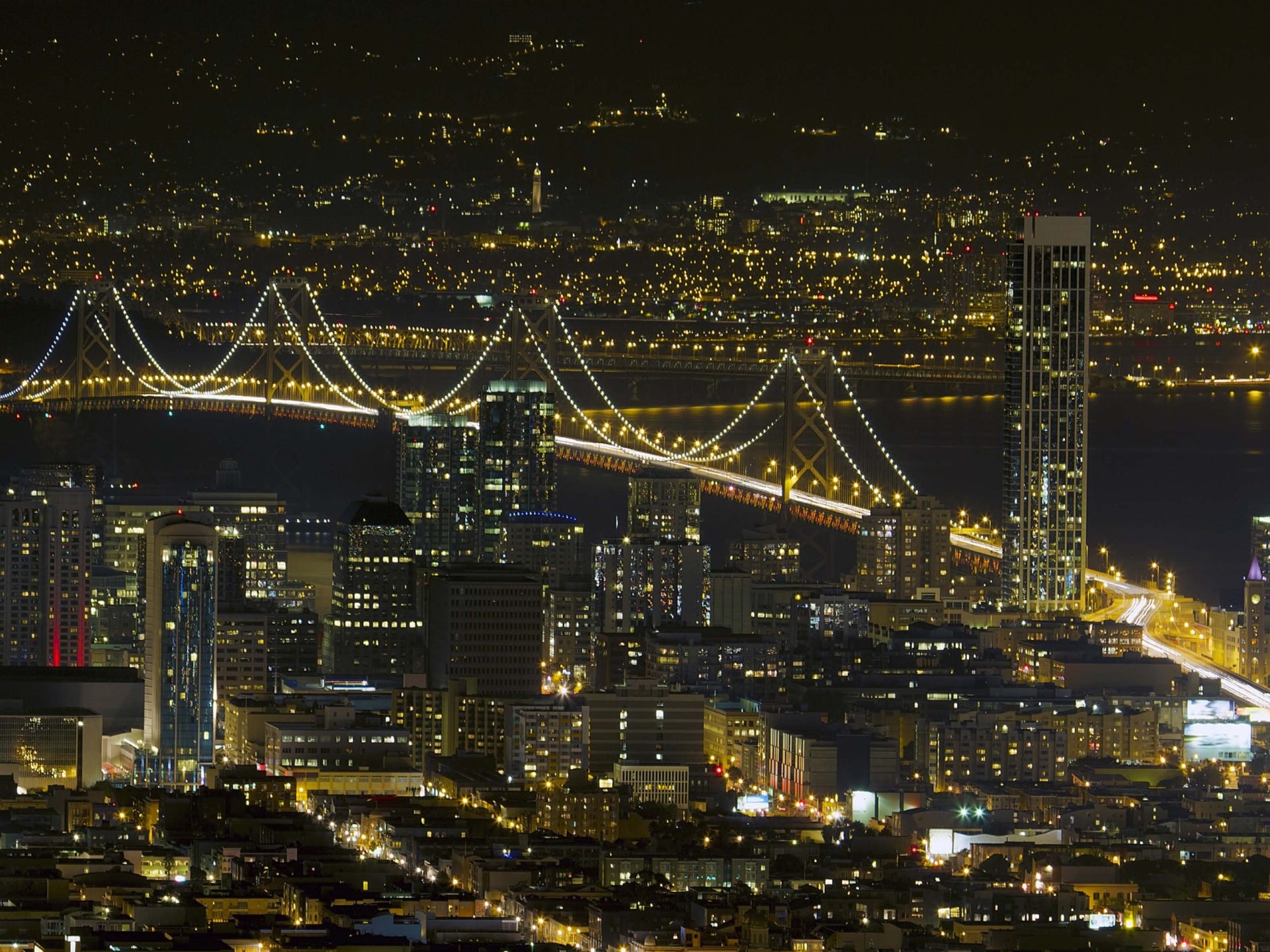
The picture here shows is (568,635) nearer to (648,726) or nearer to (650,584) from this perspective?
(650,584)

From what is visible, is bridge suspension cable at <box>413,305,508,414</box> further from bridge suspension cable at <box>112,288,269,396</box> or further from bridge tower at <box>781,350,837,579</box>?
bridge tower at <box>781,350,837,579</box>

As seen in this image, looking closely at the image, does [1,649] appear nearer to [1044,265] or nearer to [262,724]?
Result: [262,724]

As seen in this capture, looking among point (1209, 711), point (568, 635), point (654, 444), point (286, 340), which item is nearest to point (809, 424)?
point (654, 444)

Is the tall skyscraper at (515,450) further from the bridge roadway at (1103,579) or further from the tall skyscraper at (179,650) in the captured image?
the tall skyscraper at (179,650)

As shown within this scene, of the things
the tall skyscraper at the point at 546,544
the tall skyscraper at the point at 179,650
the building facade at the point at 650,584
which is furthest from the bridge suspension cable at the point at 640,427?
the tall skyscraper at the point at 179,650

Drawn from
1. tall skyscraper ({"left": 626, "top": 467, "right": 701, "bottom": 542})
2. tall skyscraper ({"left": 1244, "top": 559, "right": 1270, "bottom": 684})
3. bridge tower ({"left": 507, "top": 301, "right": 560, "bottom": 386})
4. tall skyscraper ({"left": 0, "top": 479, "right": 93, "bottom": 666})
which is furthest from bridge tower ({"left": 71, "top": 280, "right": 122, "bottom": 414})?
tall skyscraper ({"left": 1244, "top": 559, "right": 1270, "bottom": 684})
